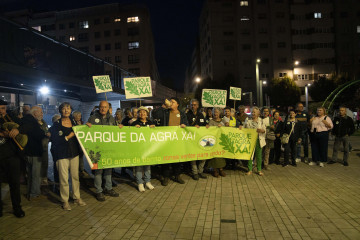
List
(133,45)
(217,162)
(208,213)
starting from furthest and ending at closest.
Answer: (133,45)
(217,162)
(208,213)

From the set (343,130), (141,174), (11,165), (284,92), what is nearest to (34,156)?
(11,165)

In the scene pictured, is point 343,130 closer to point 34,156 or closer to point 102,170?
point 102,170

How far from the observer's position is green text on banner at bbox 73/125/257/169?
576 cm

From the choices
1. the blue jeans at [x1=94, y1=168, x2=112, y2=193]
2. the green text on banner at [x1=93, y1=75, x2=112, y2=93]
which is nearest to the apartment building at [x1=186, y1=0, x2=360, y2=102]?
the green text on banner at [x1=93, y1=75, x2=112, y2=93]

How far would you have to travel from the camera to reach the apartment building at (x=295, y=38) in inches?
2363

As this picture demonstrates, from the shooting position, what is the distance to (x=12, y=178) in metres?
4.96

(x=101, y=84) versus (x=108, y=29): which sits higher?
(x=108, y=29)

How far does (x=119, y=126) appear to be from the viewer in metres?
6.14

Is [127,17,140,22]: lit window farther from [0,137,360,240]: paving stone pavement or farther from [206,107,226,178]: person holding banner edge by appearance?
[0,137,360,240]: paving stone pavement

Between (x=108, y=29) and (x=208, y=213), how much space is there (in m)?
70.2

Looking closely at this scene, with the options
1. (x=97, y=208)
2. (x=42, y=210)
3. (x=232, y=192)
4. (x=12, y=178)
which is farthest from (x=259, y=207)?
(x=12, y=178)

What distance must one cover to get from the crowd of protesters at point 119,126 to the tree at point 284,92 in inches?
1775

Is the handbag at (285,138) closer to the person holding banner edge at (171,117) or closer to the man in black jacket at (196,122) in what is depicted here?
the man in black jacket at (196,122)

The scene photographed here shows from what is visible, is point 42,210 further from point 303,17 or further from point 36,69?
point 303,17
